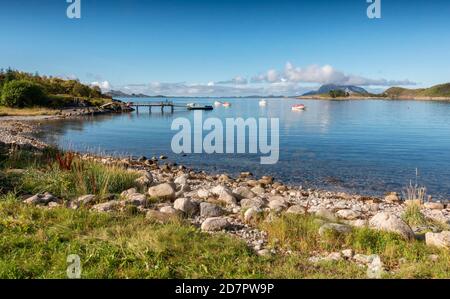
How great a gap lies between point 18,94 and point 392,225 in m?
68.0

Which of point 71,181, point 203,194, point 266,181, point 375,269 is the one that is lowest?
point 266,181

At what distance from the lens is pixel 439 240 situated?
23.0 ft

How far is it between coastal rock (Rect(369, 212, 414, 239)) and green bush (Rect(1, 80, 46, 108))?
6749cm

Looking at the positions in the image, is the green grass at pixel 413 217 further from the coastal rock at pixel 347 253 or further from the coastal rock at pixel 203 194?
the coastal rock at pixel 203 194

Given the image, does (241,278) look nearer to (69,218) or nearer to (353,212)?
(69,218)

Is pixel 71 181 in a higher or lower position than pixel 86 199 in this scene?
higher

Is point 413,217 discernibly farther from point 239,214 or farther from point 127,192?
point 127,192

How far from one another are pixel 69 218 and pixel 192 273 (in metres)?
3.10

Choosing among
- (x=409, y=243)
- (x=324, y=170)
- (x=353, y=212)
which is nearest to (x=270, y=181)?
(x=324, y=170)

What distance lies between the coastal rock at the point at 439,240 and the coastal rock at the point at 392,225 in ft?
0.93

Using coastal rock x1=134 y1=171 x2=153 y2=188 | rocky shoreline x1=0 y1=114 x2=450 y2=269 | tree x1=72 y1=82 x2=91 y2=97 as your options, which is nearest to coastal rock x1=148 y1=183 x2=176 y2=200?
rocky shoreline x1=0 y1=114 x2=450 y2=269

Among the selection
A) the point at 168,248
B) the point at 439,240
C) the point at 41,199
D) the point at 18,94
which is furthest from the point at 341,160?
the point at 18,94

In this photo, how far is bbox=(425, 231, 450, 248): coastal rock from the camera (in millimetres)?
6863

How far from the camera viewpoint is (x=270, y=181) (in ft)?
61.3
